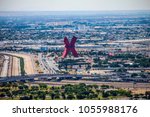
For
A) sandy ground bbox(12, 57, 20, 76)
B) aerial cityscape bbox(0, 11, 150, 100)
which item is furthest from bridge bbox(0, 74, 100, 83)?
sandy ground bbox(12, 57, 20, 76)

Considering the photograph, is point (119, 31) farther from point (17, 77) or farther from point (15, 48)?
point (17, 77)

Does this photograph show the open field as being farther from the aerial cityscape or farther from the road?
the road

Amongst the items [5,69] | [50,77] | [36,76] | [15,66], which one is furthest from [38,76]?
[15,66]

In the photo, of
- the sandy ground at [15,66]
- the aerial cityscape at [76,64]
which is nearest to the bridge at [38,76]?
the aerial cityscape at [76,64]

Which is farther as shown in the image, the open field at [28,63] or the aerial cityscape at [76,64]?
the open field at [28,63]

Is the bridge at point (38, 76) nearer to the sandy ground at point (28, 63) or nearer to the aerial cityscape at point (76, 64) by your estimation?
the aerial cityscape at point (76, 64)

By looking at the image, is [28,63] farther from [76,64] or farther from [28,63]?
[76,64]

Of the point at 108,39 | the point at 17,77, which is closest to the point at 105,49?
the point at 108,39

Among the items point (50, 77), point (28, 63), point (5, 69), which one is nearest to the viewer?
point (50, 77)
